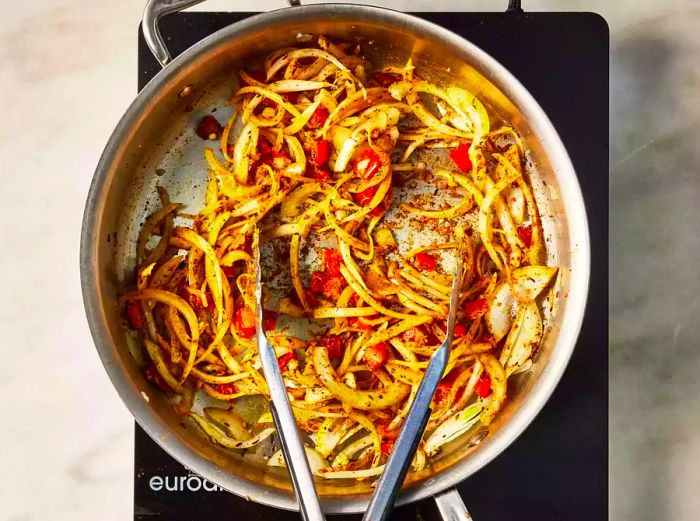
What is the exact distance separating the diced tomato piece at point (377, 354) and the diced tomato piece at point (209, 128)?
0.53 metres

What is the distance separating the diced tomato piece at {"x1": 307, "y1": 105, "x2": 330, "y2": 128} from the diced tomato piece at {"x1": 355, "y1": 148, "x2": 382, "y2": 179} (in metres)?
0.10

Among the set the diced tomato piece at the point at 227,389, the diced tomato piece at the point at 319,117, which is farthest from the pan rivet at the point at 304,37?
the diced tomato piece at the point at 227,389

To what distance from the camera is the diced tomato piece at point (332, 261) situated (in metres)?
1.40

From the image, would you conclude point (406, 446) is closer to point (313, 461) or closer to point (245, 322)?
point (313, 461)

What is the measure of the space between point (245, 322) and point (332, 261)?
208 millimetres

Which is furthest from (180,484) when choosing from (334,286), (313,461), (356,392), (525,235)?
(525,235)

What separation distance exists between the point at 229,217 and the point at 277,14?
39 cm

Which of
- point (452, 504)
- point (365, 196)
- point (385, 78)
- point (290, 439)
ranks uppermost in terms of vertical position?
point (385, 78)

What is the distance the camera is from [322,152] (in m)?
1.39

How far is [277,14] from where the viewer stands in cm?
125
